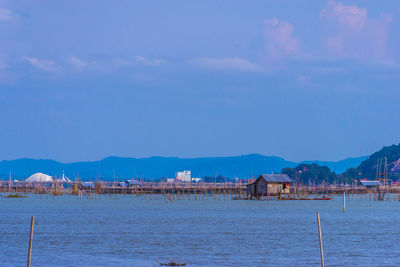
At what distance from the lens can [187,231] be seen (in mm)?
58125

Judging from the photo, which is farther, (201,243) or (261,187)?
(261,187)

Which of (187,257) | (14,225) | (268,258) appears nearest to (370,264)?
(268,258)

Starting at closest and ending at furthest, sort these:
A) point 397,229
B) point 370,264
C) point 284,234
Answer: point 370,264, point 284,234, point 397,229

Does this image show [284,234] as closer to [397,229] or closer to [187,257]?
[397,229]

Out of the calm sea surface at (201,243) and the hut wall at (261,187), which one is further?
the hut wall at (261,187)

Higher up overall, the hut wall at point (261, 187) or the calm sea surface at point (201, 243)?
the hut wall at point (261, 187)

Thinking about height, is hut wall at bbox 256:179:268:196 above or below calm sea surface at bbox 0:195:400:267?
above

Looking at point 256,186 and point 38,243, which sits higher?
point 256,186

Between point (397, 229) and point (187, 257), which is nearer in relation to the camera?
point (187, 257)

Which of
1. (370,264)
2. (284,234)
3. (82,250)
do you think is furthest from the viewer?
(284,234)

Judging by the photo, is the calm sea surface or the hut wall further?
the hut wall

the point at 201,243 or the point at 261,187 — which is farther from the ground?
the point at 261,187

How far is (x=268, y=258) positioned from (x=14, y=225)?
33609 mm

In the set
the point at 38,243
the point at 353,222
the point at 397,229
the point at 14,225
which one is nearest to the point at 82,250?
the point at 38,243
